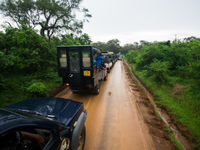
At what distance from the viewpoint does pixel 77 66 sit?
234 inches

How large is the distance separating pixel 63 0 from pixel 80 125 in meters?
19.6

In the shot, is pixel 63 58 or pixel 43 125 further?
pixel 63 58

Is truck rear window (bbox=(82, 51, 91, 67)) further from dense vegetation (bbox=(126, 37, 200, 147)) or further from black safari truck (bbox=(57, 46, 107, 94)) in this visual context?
dense vegetation (bbox=(126, 37, 200, 147))

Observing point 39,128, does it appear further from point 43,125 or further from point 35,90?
point 35,90

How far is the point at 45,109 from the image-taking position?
A: 101 inches

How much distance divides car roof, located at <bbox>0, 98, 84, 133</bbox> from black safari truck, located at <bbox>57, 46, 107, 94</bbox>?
2.86m

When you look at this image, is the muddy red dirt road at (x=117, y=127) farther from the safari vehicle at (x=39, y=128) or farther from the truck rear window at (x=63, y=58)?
the truck rear window at (x=63, y=58)

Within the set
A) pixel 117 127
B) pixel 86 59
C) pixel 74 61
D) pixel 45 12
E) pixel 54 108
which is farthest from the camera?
pixel 45 12

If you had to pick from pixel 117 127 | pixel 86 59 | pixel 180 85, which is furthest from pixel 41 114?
pixel 180 85

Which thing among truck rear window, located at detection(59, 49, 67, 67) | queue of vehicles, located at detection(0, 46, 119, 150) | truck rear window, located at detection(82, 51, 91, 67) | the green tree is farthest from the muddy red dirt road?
the green tree

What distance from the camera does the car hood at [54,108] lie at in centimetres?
236

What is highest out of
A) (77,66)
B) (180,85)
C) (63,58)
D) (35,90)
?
(63,58)

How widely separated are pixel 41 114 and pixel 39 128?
69cm

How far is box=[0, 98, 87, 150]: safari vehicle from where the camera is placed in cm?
135
